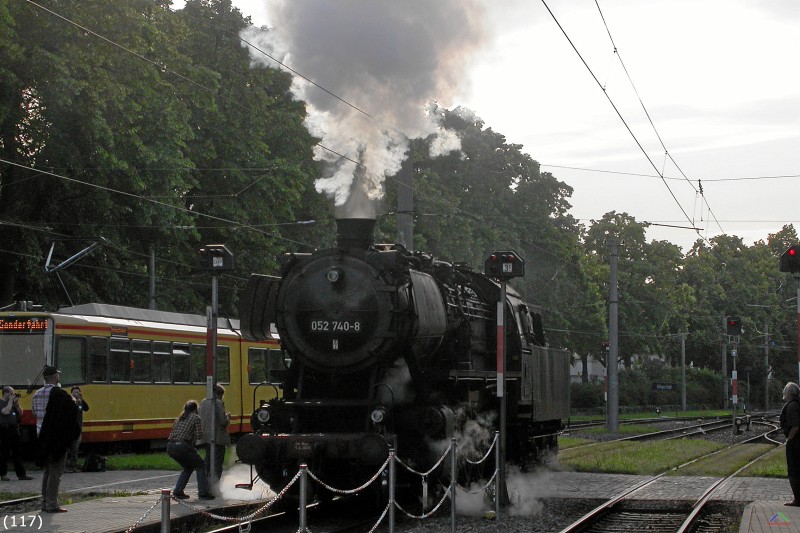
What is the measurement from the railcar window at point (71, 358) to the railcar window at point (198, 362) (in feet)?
14.9

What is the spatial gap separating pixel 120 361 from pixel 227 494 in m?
9.65

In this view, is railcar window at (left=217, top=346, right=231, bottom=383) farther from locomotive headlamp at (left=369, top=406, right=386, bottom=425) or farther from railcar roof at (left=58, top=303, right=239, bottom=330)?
locomotive headlamp at (left=369, top=406, right=386, bottom=425)

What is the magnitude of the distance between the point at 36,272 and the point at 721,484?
18.7 m

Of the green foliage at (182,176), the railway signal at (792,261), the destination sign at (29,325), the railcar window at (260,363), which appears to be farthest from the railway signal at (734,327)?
the destination sign at (29,325)

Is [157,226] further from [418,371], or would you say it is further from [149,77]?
[418,371]

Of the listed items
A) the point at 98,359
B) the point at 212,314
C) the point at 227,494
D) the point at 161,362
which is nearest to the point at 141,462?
the point at 98,359

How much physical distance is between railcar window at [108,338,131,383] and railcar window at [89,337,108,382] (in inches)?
7.0

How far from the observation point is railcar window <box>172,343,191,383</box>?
2784cm

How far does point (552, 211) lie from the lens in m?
63.8

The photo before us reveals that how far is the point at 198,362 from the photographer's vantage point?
2897 cm

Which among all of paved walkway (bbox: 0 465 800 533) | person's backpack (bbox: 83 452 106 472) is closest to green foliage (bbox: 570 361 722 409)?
paved walkway (bbox: 0 465 800 533)

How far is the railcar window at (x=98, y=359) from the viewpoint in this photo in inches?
966

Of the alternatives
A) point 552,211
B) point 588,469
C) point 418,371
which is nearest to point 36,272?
point 588,469

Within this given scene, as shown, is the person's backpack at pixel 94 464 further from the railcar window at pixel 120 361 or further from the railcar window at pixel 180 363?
the railcar window at pixel 180 363
